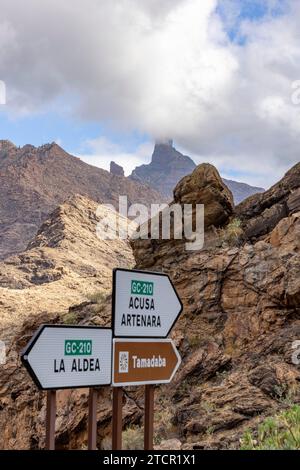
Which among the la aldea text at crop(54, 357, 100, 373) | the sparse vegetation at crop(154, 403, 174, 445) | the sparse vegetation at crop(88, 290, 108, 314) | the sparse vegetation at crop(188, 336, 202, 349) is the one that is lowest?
the sparse vegetation at crop(154, 403, 174, 445)

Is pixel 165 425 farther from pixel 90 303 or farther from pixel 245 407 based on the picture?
pixel 90 303

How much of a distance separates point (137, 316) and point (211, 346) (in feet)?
20.3

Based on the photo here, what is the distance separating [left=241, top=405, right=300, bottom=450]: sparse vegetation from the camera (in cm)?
627

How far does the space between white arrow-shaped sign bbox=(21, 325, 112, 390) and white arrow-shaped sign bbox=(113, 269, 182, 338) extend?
0.77ft

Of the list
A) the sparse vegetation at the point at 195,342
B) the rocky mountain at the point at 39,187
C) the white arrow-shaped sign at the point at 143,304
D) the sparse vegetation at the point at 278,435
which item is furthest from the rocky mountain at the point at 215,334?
the rocky mountain at the point at 39,187

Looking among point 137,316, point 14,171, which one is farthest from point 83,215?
point 14,171

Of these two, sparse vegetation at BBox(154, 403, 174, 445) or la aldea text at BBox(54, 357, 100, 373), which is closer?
la aldea text at BBox(54, 357, 100, 373)

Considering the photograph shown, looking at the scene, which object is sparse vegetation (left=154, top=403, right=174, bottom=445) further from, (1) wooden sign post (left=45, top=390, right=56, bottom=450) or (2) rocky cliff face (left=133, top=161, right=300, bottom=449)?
(1) wooden sign post (left=45, top=390, right=56, bottom=450)

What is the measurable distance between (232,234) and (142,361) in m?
8.66

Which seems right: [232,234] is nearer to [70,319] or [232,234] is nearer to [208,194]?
[208,194]

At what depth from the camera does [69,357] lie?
508 cm

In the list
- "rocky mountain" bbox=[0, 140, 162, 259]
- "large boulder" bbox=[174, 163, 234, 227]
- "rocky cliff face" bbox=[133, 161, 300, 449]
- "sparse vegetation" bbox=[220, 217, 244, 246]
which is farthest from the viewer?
"rocky mountain" bbox=[0, 140, 162, 259]

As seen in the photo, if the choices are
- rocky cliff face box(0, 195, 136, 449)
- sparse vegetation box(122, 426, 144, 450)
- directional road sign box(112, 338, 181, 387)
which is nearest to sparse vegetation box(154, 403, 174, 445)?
sparse vegetation box(122, 426, 144, 450)

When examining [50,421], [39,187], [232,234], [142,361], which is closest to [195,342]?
[232,234]
